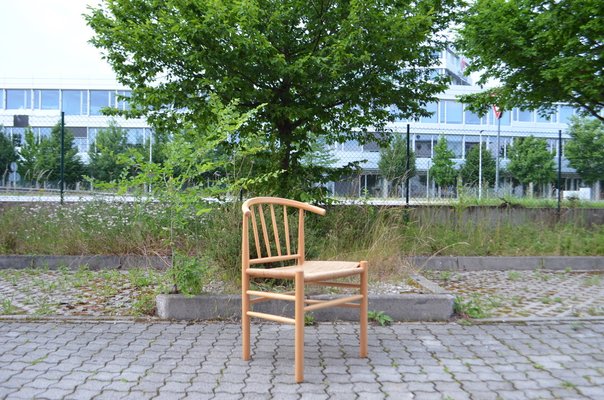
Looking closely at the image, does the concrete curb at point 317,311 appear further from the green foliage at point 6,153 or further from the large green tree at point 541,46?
the green foliage at point 6,153

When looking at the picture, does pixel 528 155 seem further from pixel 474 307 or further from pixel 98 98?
pixel 98 98

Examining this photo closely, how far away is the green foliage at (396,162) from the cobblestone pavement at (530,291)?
259 cm

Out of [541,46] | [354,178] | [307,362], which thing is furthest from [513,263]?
[307,362]

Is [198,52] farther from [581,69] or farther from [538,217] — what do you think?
[538,217]

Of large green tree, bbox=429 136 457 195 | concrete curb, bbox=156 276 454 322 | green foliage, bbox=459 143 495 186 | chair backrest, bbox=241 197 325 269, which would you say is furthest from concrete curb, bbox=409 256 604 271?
concrete curb, bbox=156 276 454 322

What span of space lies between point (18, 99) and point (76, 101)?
21.2ft

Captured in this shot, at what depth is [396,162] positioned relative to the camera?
32.9ft

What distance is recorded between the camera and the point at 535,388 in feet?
9.97

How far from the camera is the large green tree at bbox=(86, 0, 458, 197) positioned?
22.6 feet

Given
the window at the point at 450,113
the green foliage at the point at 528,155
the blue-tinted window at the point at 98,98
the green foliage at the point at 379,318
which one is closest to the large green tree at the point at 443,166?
the green foliage at the point at 379,318

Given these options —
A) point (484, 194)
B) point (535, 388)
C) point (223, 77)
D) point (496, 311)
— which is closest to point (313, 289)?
point (496, 311)

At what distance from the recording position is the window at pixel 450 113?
5041cm

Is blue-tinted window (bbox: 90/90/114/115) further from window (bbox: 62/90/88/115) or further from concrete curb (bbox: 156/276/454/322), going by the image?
concrete curb (bbox: 156/276/454/322)

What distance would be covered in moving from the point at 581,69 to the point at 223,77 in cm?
579
